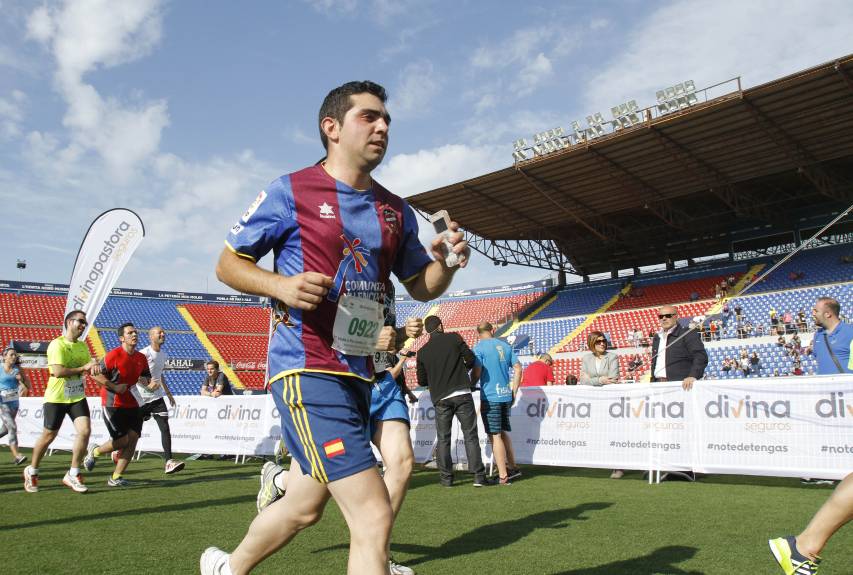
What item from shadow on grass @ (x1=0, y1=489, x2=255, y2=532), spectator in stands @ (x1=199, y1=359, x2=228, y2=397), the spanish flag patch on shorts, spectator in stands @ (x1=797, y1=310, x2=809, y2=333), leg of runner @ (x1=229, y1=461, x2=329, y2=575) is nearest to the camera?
the spanish flag patch on shorts

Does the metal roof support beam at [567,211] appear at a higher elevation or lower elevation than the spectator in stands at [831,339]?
higher

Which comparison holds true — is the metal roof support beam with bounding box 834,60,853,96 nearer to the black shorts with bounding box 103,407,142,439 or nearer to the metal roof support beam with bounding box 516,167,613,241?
the metal roof support beam with bounding box 516,167,613,241

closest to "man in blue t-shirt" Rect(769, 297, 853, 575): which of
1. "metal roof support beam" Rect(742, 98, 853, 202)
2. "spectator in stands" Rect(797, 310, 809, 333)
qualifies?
"metal roof support beam" Rect(742, 98, 853, 202)

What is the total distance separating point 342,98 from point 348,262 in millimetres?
667

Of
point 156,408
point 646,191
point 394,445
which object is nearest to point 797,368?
point 646,191

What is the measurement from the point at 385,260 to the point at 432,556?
249 centimetres

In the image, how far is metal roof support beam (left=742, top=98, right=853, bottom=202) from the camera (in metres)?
22.8

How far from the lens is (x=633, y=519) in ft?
17.3

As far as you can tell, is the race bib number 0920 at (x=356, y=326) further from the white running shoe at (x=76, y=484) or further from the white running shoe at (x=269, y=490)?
the white running shoe at (x=76, y=484)

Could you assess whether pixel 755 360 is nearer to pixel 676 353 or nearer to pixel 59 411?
pixel 676 353

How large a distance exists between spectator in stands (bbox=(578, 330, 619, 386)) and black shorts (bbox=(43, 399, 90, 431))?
21.8 feet

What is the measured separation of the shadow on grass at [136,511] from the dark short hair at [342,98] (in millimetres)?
4545

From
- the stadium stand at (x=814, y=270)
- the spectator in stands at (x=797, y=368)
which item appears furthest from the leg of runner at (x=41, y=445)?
the stadium stand at (x=814, y=270)

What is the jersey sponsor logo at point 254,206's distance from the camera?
2373 millimetres
